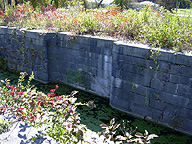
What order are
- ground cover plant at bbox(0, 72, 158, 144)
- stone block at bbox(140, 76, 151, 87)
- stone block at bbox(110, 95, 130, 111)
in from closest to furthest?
ground cover plant at bbox(0, 72, 158, 144) < stone block at bbox(140, 76, 151, 87) < stone block at bbox(110, 95, 130, 111)

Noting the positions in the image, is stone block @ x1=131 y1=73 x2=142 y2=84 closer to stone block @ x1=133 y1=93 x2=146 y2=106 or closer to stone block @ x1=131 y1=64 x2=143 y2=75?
stone block @ x1=131 y1=64 x2=143 y2=75

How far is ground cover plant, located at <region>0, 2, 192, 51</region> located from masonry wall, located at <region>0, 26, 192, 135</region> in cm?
34

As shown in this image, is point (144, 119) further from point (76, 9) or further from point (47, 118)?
point (76, 9)

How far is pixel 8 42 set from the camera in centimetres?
752

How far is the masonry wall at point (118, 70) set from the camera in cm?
413

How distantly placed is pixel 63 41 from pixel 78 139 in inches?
175

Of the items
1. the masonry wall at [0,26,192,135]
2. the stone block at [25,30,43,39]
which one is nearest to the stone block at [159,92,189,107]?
the masonry wall at [0,26,192,135]

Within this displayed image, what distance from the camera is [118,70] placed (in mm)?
4883

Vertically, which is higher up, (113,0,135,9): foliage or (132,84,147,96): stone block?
(113,0,135,9): foliage

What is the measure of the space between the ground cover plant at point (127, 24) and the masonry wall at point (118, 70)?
34 cm

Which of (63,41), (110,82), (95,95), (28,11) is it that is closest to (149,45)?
(110,82)

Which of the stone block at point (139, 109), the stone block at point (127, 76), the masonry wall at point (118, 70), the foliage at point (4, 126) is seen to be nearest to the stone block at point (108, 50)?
the masonry wall at point (118, 70)

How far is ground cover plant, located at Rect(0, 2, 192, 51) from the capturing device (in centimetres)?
461

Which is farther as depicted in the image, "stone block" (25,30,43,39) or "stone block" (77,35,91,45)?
"stone block" (25,30,43,39)
